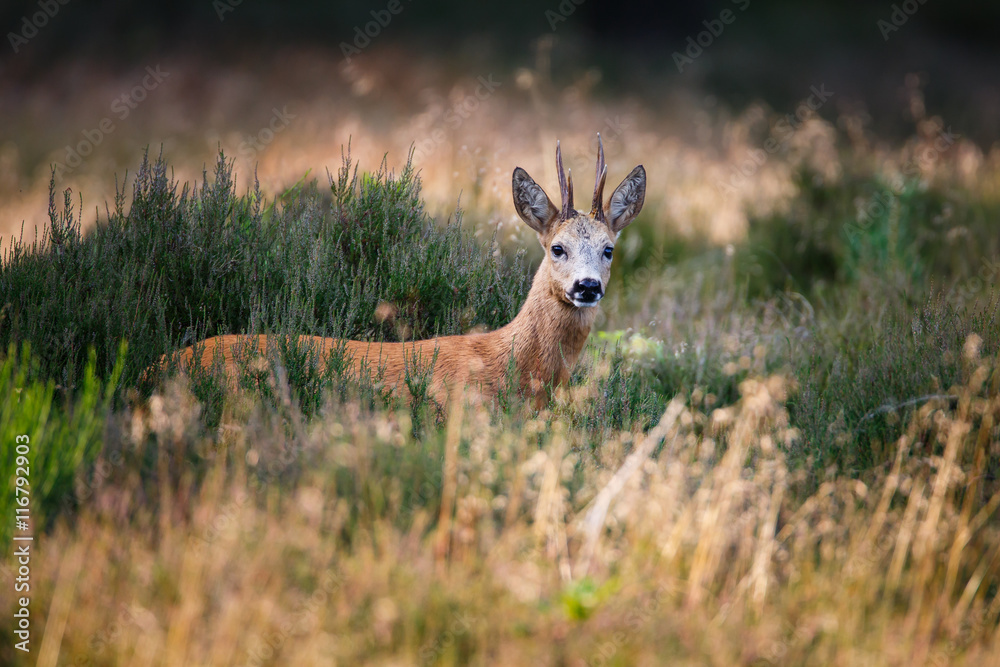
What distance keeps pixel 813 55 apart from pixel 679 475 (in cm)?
2438

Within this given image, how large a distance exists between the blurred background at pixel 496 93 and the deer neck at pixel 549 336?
8.06 ft

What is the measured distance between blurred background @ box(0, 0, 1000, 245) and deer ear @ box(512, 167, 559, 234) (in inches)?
77.5

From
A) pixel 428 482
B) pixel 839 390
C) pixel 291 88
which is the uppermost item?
pixel 291 88

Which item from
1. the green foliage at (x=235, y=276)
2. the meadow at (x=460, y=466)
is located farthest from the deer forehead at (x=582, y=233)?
the green foliage at (x=235, y=276)

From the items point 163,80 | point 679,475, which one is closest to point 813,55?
point 163,80

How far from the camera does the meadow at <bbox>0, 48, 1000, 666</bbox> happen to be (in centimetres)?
267

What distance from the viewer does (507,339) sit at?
5.23 meters

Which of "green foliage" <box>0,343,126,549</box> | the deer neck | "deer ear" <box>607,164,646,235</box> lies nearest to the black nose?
the deer neck

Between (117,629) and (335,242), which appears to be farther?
(335,242)

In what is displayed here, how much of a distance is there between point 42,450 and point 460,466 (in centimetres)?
163

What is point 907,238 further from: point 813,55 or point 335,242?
point 813,55

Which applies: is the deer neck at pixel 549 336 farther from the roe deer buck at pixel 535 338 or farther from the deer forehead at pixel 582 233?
the deer forehead at pixel 582 233

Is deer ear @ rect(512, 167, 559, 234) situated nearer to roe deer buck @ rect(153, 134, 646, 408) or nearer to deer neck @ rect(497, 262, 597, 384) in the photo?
roe deer buck @ rect(153, 134, 646, 408)

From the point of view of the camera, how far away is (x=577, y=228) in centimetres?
530
